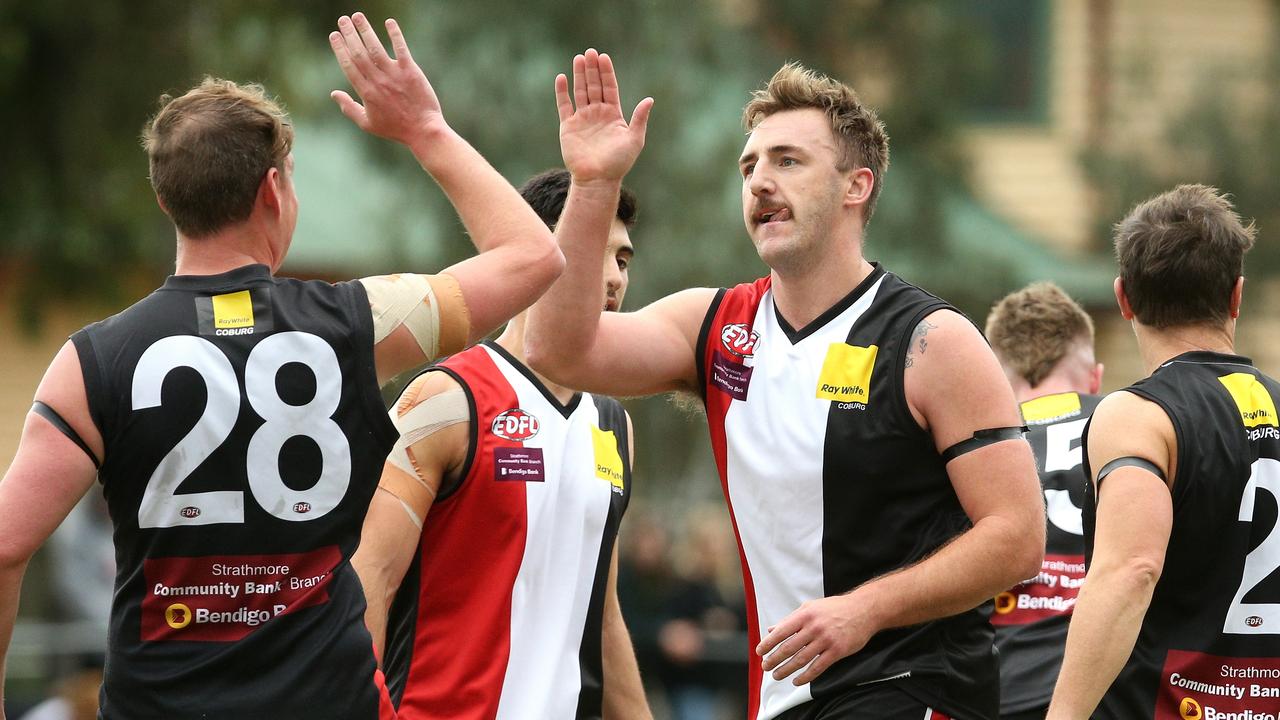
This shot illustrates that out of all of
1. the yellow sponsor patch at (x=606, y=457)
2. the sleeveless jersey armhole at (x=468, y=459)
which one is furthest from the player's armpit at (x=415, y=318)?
the yellow sponsor patch at (x=606, y=457)

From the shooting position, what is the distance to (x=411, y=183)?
14078 millimetres

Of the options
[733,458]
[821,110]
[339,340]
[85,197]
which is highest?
[85,197]

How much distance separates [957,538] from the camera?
4.38 metres

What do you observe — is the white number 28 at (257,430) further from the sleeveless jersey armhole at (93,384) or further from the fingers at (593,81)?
the fingers at (593,81)

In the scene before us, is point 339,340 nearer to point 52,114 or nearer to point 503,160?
point 52,114

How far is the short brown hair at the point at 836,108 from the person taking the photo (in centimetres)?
494

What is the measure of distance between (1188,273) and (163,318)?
2.94 metres

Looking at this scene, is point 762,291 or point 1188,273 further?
point 762,291

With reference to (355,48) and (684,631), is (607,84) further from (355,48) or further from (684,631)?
(684,631)

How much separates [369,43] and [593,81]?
81 cm

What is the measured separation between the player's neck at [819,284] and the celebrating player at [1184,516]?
2.77 ft

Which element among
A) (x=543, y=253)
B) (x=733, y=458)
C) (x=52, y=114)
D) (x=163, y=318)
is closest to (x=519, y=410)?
(x=733, y=458)

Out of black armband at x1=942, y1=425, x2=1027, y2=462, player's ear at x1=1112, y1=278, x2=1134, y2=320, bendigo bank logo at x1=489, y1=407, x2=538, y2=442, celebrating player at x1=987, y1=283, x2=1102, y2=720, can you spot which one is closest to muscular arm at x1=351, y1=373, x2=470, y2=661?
bendigo bank logo at x1=489, y1=407, x2=538, y2=442

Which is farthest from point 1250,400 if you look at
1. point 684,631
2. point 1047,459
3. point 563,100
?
point 684,631
